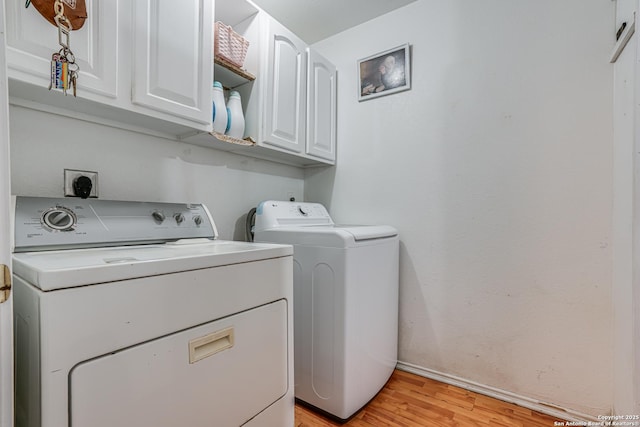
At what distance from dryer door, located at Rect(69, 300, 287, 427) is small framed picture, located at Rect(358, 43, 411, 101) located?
1.61 metres

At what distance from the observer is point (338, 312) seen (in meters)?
1.33

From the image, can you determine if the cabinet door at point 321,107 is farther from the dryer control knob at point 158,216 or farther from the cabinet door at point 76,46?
the cabinet door at point 76,46

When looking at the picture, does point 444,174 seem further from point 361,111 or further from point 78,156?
point 78,156

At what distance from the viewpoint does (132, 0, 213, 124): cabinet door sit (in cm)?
109

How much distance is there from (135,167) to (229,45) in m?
0.77

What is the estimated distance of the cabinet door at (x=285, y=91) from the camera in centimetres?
164

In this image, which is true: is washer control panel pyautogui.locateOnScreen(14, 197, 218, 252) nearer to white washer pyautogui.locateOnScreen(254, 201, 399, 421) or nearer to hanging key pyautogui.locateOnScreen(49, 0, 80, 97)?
hanging key pyautogui.locateOnScreen(49, 0, 80, 97)

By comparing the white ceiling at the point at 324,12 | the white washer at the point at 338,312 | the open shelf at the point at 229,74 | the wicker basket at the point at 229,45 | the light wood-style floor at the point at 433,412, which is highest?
the white ceiling at the point at 324,12

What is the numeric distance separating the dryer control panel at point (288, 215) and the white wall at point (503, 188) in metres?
0.33

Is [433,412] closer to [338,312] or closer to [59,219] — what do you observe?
[338,312]

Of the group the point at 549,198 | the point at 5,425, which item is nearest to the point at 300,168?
the point at 549,198

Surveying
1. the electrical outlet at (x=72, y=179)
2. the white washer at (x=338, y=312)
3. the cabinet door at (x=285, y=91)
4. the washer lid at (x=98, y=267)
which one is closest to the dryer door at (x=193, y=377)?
the washer lid at (x=98, y=267)

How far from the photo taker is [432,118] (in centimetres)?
178

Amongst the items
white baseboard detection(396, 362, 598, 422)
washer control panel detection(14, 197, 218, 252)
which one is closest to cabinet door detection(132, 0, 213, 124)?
washer control panel detection(14, 197, 218, 252)
